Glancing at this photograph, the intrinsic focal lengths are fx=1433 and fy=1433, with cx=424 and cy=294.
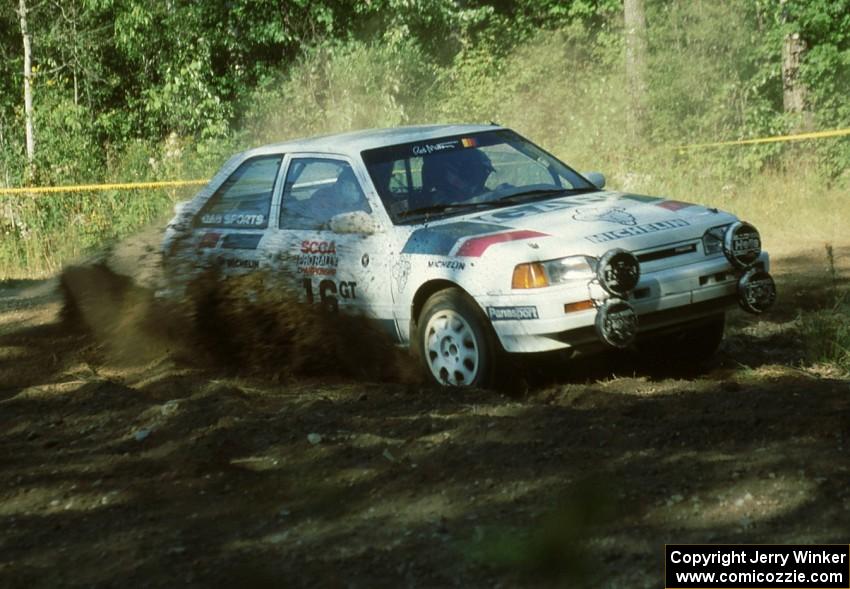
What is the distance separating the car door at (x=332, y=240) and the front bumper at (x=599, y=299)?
0.96m

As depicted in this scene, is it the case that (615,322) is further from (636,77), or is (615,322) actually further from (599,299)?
(636,77)

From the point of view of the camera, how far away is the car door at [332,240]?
338 inches

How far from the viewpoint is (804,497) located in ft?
17.0

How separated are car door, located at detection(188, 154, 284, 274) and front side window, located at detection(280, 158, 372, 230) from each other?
0.45 feet

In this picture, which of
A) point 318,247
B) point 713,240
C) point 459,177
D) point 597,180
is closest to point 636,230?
point 713,240

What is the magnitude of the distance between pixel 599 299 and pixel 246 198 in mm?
2923

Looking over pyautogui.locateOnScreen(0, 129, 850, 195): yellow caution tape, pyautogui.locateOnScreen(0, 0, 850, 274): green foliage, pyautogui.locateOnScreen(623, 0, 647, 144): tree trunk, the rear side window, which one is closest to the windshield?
the rear side window

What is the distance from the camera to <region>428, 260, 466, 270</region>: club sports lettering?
7965 mm

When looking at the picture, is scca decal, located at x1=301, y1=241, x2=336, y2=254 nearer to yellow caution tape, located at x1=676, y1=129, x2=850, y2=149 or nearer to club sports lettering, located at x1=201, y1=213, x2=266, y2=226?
club sports lettering, located at x1=201, y1=213, x2=266, y2=226

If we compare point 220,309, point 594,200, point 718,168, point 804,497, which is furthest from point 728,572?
point 718,168

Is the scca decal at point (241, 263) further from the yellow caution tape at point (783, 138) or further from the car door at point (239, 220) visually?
the yellow caution tape at point (783, 138)

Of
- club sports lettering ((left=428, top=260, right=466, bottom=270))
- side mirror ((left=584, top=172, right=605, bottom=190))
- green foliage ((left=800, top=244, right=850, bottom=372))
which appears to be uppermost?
side mirror ((left=584, top=172, right=605, bottom=190))

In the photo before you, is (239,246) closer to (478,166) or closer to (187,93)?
(478,166)

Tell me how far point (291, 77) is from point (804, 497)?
23.3 metres
